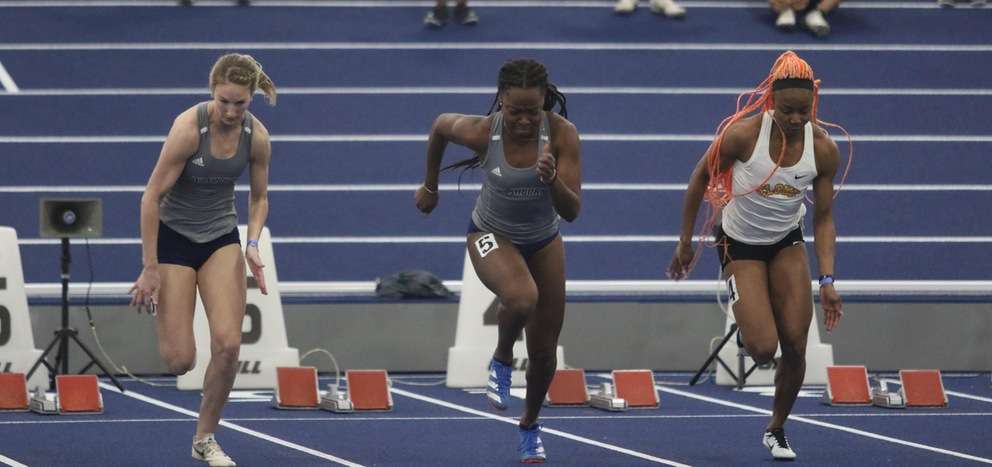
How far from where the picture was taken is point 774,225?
6738mm

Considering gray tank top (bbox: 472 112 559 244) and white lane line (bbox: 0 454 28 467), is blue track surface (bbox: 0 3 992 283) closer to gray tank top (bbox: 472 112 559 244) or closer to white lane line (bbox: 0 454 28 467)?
white lane line (bbox: 0 454 28 467)

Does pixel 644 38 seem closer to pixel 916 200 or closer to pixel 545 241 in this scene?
pixel 916 200

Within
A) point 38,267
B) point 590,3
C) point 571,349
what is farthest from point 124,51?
point 571,349

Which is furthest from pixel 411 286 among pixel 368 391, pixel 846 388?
pixel 846 388

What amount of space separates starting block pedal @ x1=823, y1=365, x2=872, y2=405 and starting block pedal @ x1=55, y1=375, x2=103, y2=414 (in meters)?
3.86

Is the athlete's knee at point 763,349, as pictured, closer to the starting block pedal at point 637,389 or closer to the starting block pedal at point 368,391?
the starting block pedal at point 637,389

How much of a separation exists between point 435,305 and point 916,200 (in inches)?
160

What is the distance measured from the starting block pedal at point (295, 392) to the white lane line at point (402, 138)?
410cm

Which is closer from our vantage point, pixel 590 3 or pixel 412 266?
pixel 412 266

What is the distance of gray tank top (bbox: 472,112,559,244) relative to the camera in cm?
630

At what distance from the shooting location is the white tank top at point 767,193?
262 inches

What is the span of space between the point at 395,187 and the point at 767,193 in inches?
223

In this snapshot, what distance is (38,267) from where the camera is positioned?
11.0m

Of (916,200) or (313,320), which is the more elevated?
(916,200)
